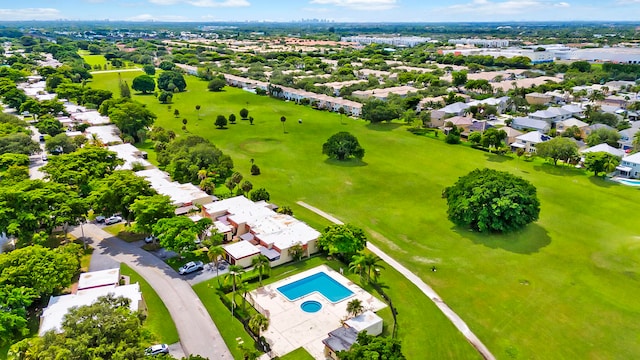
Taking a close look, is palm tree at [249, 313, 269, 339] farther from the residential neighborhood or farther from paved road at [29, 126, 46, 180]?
paved road at [29, 126, 46, 180]

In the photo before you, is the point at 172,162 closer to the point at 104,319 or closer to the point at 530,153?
the point at 104,319

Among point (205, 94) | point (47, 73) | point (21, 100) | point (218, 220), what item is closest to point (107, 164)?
point (218, 220)

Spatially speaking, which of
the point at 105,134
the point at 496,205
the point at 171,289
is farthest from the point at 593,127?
the point at 105,134

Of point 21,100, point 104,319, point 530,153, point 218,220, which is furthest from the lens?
point 21,100

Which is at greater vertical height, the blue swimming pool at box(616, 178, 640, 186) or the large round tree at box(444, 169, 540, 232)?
the large round tree at box(444, 169, 540, 232)

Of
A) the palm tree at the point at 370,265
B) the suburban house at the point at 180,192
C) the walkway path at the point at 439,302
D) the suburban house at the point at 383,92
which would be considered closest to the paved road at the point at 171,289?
the suburban house at the point at 180,192

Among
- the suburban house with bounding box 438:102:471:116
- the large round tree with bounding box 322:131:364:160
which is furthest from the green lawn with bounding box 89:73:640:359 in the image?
the suburban house with bounding box 438:102:471:116
